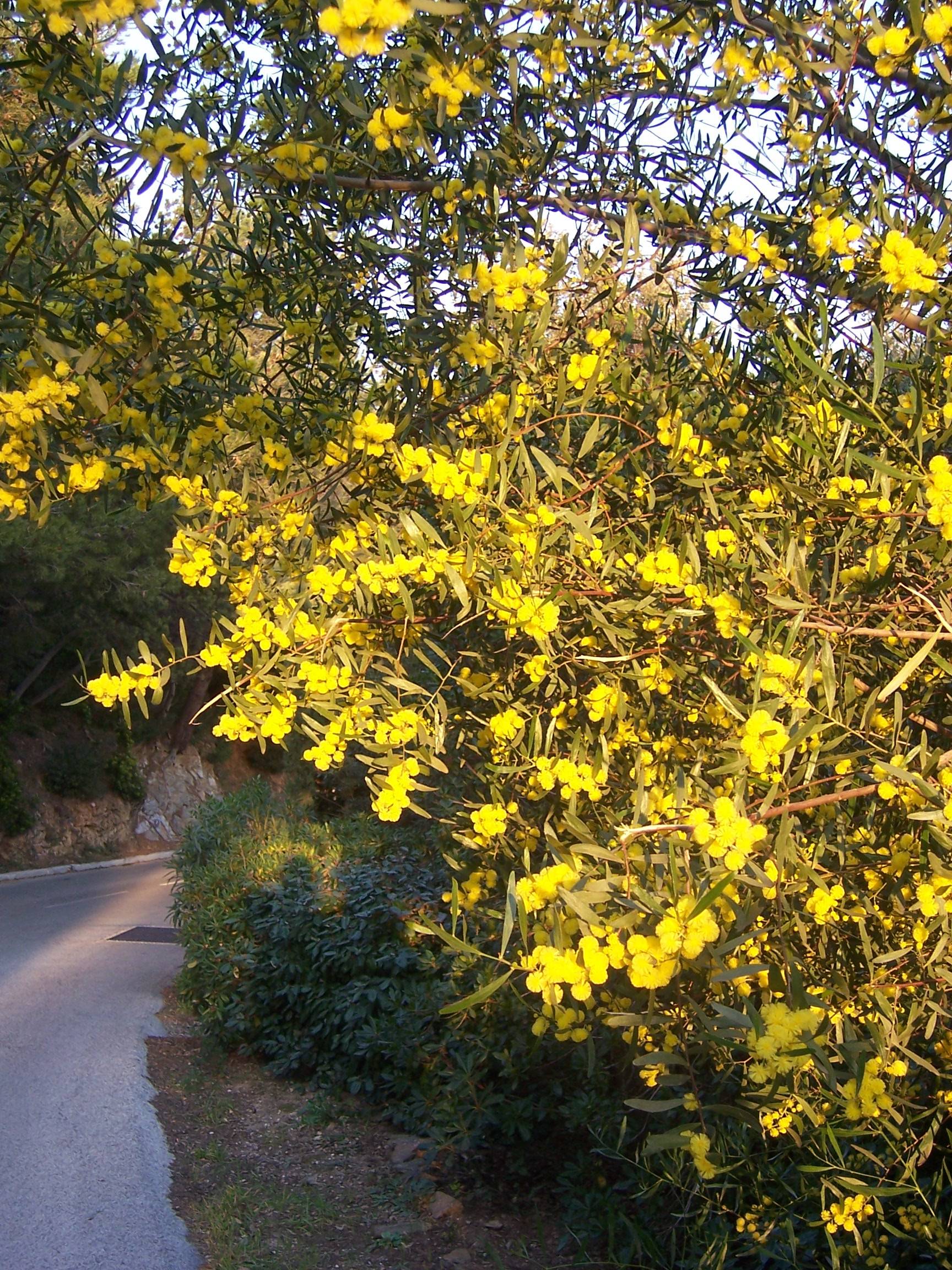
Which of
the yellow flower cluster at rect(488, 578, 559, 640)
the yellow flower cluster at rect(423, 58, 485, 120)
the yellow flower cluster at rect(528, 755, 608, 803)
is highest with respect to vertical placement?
the yellow flower cluster at rect(423, 58, 485, 120)

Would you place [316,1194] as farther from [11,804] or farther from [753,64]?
[11,804]

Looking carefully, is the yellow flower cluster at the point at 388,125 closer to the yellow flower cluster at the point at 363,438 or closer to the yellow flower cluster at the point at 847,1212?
the yellow flower cluster at the point at 363,438

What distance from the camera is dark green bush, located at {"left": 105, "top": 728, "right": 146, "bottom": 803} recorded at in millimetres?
25625

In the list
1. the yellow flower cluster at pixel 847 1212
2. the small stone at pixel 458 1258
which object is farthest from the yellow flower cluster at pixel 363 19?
the small stone at pixel 458 1258

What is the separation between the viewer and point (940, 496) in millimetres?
1587

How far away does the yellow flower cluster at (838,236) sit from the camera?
2.07 metres

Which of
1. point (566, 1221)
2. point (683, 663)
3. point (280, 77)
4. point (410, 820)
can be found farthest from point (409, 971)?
point (280, 77)

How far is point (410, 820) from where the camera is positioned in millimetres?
7547

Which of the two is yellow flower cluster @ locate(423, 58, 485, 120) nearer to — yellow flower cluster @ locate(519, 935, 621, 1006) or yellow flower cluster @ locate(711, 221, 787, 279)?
yellow flower cluster @ locate(711, 221, 787, 279)

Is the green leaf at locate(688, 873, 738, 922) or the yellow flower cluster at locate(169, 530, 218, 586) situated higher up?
the yellow flower cluster at locate(169, 530, 218, 586)

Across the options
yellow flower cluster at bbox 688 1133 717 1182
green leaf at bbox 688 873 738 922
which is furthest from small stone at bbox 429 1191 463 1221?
green leaf at bbox 688 873 738 922

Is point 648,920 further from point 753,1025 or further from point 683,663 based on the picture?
point 683,663

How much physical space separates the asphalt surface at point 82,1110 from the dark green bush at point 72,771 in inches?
471

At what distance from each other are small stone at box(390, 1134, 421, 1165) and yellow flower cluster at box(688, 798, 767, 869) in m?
4.49
